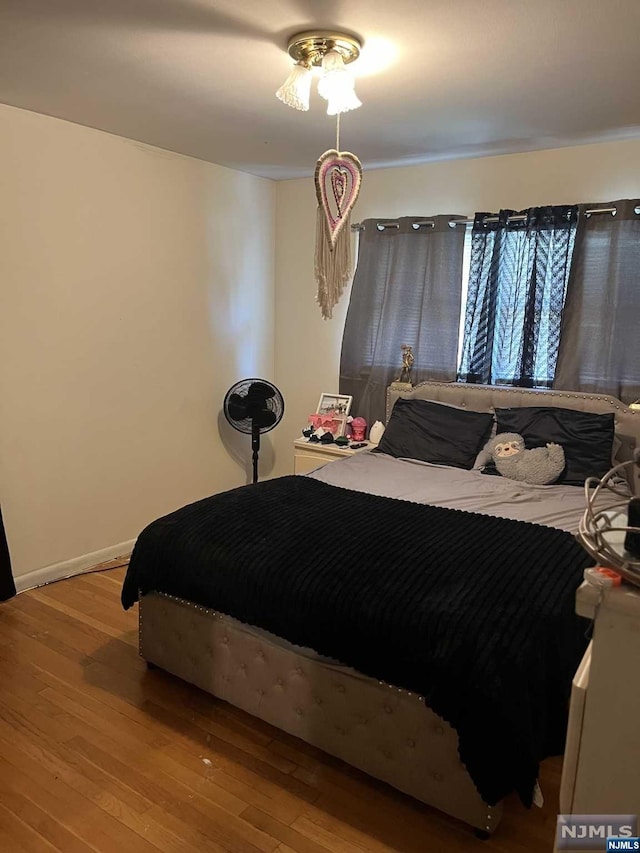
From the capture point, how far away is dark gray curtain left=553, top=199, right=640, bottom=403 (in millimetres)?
3236

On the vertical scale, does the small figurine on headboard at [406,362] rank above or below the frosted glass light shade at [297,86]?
below

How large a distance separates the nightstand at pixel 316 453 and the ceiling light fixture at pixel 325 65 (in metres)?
2.06

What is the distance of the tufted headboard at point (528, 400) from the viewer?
3197 millimetres

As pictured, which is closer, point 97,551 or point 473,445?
point 473,445

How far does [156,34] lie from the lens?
2104 mm

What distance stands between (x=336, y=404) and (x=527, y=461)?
1.53 m

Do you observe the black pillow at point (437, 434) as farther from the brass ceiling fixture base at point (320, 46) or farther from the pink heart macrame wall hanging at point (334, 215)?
the brass ceiling fixture base at point (320, 46)

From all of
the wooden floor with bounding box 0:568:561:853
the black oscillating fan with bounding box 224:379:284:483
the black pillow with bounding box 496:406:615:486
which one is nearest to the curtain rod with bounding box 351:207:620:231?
the black pillow with bounding box 496:406:615:486

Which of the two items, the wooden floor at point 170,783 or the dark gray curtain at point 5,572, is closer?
the wooden floor at point 170,783

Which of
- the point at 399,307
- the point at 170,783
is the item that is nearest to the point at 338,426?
the point at 399,307

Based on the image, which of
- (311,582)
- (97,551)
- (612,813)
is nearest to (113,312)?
(97,551)

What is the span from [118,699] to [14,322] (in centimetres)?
185

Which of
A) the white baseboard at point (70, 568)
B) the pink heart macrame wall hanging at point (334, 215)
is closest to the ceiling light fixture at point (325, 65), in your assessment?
the pink heart macrame wall hanging at point (334, 215)

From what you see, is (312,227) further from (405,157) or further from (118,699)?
(118,699)
